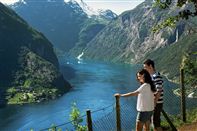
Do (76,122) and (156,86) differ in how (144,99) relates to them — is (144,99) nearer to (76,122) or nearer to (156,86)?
(156,86)

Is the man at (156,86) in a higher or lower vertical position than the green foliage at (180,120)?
higher

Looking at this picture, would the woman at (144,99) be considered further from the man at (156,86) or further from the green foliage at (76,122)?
the green foliage at (76,122)

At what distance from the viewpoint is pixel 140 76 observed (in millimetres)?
16609

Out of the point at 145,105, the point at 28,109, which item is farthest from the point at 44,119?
the point at 145,105

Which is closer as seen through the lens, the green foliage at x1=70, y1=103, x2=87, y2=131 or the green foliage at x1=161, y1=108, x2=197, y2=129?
the green foliage at x1=161, y1=108, x2=197, y2=129

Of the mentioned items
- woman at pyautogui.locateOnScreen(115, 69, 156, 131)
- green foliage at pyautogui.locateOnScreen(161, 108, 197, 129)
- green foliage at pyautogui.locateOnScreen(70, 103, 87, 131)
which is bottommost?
green foliage at pyautogui.locateOnScreen(70, 103, 87, 131)

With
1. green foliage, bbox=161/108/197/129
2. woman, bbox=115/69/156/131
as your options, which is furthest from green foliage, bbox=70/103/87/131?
woman, bbox=115/69/156/131

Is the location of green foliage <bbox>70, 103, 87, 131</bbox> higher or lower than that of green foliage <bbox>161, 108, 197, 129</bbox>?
A: lower

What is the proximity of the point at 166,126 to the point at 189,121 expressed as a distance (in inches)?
83.7

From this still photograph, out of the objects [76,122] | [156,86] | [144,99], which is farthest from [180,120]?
[76,122]

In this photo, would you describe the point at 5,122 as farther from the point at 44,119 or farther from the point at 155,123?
the point at 155,123

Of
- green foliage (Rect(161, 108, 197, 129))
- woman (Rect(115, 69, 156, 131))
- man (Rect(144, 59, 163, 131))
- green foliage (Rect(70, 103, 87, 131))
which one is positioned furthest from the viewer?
green foliage (Rect(70, 103, 87, 131))

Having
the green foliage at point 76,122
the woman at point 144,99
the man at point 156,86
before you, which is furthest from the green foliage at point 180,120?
the green foliage at point 76,122

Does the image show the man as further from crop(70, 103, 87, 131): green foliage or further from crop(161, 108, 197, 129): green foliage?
crop(70, 103, 87, 131): green foliage
